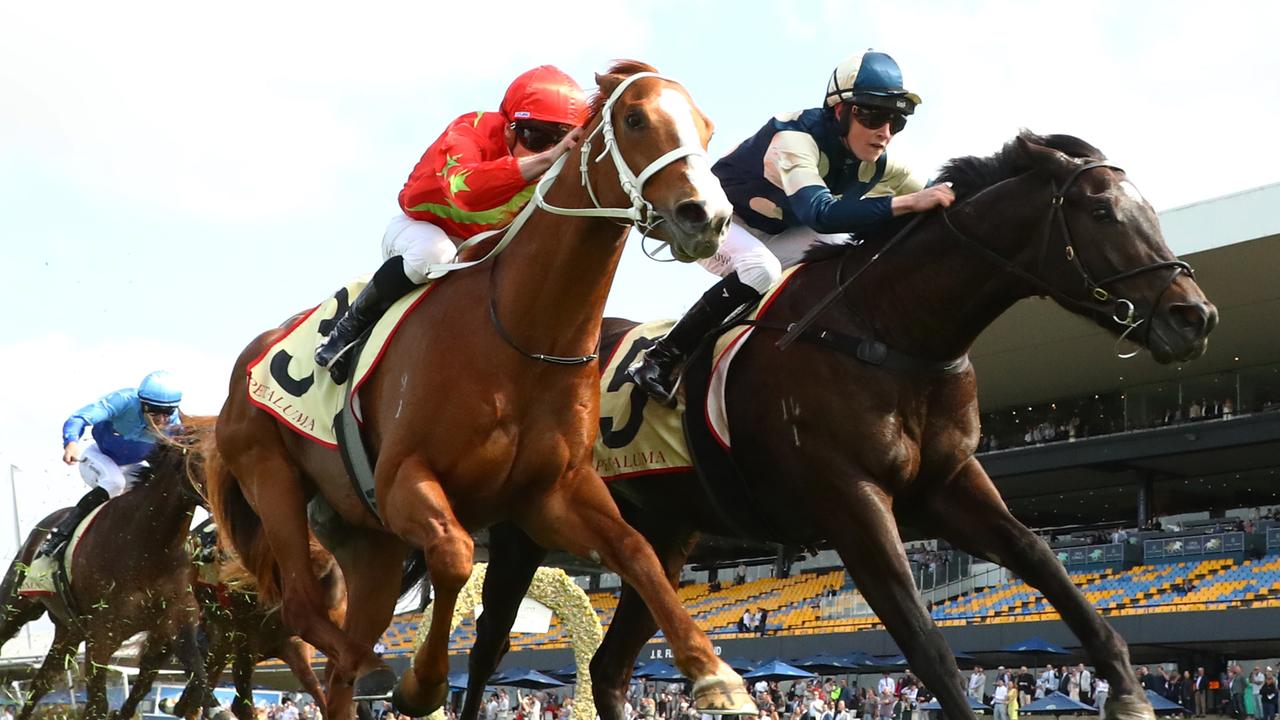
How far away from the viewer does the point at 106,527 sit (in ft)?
31.7

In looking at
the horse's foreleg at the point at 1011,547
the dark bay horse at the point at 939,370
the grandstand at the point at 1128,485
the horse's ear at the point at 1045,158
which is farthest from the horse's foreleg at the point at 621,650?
the grandstand at the point at 1128,485

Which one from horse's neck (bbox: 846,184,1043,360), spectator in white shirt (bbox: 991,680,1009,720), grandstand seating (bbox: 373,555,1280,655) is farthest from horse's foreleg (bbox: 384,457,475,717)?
spectator in white shirt (bbox: 991,680,1009,720)

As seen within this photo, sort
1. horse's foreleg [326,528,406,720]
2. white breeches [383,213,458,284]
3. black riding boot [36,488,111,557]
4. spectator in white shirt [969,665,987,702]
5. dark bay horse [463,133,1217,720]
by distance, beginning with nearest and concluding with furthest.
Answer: dark bay horse [463,133,1217,720]
horse's foreleg [326,528,406,720]
white breeches [383,213,458,284]
black riding boot [36,488,111,557]
spectator in white shirt [969,665,987,702]

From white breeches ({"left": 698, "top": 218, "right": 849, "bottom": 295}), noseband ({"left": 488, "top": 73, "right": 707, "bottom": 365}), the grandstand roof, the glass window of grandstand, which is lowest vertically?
noseband ({"left": 488, "top": 73, "right": 707, "bottom": 365})

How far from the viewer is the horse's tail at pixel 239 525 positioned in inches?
282

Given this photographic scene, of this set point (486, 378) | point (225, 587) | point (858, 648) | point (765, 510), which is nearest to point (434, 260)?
point (486, 378)

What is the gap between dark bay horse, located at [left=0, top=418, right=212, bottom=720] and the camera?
9328mm

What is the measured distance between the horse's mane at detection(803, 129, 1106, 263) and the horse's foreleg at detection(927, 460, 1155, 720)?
1.08 meters

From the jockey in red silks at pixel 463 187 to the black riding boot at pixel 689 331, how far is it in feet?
3.33

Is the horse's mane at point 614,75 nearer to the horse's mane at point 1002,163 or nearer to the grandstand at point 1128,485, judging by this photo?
the horse's mane at point 1002,163

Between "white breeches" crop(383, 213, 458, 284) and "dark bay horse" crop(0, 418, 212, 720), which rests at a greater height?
"white breeches" crop(383, 213, 458, 284)

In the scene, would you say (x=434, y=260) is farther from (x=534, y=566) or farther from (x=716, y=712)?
(x=716, y=712)

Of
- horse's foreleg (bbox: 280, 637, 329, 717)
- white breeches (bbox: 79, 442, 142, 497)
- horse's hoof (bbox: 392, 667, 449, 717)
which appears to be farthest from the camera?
white breeches (bbox: 79, 442, 142, 497)

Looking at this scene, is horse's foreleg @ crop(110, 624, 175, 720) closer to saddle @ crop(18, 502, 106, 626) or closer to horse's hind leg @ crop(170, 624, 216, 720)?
horse's hind leg @ crop(170, 624, 216, 720)
